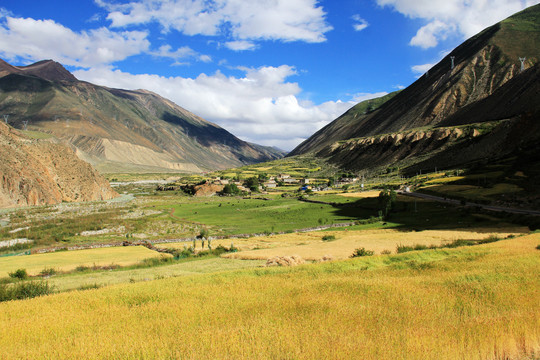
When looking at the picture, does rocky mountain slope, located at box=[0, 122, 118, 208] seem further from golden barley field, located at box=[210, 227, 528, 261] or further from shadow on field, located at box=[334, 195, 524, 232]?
shadow on field, located at box=[334, 195, 524, 232]

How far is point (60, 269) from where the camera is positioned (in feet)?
90.2

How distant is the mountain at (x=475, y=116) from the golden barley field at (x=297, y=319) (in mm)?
96438

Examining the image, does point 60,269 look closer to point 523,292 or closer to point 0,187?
point 523,292

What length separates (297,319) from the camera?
337 inches

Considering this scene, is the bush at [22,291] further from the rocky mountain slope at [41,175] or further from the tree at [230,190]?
the tree at [230,190]

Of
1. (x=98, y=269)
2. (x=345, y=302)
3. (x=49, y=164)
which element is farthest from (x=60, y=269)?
(x=49, y=164)

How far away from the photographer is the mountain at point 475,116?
10638 cm

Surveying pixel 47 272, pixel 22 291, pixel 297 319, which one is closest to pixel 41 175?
pixel 47 272

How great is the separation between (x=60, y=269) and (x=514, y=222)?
177ft

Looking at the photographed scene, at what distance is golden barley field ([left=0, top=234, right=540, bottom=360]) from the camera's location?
22.5ft

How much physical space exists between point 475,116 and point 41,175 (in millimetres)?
164983

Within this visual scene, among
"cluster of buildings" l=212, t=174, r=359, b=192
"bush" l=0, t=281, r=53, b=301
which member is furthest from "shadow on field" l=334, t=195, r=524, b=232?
"cluster of buildings" l=212, t=174, r=359, b=192

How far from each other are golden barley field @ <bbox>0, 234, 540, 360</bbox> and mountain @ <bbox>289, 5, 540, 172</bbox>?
9644 centimetres

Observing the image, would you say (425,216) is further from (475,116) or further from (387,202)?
(475,116)
